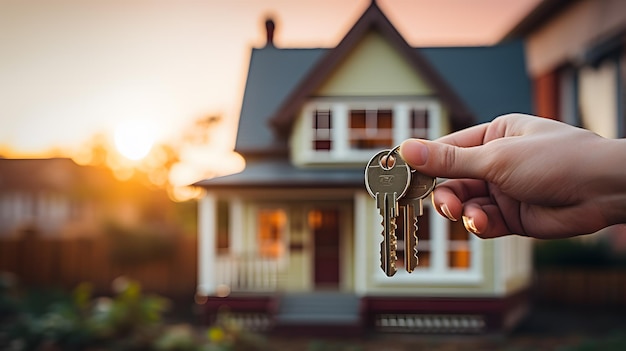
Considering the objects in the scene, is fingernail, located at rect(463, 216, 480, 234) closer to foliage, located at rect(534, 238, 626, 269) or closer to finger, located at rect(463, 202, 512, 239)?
finger, located at rect(463, 202, 512, 239)

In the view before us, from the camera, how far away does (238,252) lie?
10.7 m

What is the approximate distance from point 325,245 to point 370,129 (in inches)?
78.1

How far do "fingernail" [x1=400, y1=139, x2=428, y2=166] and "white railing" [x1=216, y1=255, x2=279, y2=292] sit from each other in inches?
345

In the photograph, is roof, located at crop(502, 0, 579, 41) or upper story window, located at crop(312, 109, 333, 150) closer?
Answer: upper story window, located at crop(312, 109, 333, 150)

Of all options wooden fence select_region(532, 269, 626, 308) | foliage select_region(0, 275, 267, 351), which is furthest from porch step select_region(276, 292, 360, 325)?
wooden fence select_region(532, 269, 626, 308)

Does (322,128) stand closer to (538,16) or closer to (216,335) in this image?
(216,335)

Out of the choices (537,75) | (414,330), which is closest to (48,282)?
(414,330)

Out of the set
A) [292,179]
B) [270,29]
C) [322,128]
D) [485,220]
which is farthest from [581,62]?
[485,220]

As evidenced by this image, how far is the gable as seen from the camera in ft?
32.0

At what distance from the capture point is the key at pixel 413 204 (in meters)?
1.58

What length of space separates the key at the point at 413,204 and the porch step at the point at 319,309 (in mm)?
8070

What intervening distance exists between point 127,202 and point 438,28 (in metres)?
11.2

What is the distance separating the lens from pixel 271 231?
1106 centimetres

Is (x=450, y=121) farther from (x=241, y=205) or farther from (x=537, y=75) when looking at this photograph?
(x=537, y=75)
